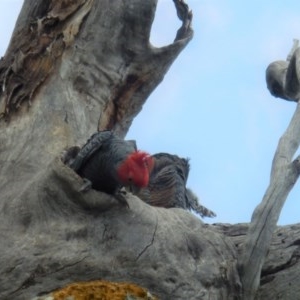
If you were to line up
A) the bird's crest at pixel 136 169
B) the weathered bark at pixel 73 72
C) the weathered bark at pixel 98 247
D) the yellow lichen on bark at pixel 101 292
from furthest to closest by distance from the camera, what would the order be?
the weathered bark at pixel 73 72 → the bird's crest at pixel 136 169 → the weathered bark at pixel 98 247 → the yellow lichen on bark at pixel 101 292

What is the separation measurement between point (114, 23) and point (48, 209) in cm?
140

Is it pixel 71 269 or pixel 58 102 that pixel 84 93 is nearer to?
pixel 58 102

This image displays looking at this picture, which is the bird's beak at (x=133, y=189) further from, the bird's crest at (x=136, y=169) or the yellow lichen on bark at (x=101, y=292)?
the yellow lichen on bark at (x=101, y=292)

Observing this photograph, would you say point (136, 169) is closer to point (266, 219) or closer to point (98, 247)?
point (98, 247)

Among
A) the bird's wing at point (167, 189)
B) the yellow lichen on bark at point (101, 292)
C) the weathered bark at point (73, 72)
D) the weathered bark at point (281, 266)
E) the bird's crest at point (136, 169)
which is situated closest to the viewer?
the yellow lichen on bark at point (101, 292)

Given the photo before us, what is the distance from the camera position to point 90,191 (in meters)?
4.05

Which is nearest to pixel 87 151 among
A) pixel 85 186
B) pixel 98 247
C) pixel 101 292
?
pixel 85 186

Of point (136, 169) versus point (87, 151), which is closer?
point (136, 169)

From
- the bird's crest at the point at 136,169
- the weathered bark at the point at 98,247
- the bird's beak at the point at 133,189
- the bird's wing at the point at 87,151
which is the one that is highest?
the bird's wing at the point at 87,151

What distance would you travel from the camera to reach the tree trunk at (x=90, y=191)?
3912 millimetres

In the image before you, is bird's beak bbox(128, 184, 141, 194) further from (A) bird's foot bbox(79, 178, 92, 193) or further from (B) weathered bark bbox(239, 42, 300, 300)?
(B) weathered bark bbox(239, 42, 300, 300)

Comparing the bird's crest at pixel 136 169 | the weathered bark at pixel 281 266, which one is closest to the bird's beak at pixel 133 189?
the bird's crest at pixel 136 169

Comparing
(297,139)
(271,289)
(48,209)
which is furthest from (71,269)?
(297,139)

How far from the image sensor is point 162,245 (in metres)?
4.03
